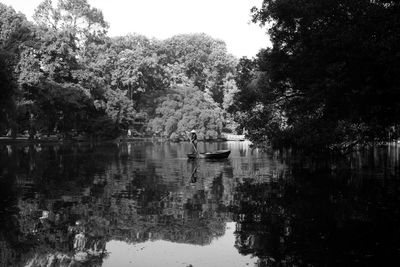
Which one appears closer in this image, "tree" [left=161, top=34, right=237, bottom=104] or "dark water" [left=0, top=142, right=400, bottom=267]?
"dark water" [left=0, top=142, right=400, bottom=267]

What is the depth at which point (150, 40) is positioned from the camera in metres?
85.2

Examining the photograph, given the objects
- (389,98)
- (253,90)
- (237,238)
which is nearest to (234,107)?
(253,90)

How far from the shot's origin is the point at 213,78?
89.6 meters

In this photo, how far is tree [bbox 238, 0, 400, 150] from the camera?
13.9m

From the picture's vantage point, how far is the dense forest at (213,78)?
Result: 14750 mm

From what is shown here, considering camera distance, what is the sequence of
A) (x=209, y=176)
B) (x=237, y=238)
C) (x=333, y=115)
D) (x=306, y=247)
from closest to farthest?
(x=306, y=247), (x=237, y=238), (x=333, y=115), (x=209, y=176)


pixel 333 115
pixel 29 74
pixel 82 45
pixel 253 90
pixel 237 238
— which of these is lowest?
pixel 237 238

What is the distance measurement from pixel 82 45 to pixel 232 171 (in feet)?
186

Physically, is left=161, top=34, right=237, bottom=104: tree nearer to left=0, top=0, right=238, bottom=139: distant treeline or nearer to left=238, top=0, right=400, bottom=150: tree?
left=0, top=0, right=238, bottom=139: distant treeline

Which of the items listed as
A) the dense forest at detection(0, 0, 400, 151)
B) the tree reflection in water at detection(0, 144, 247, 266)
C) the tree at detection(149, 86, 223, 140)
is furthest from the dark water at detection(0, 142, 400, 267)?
the tree at detection(149, 86, 223, 140)

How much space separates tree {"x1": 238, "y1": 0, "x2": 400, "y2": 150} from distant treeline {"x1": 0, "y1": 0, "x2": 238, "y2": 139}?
88.7 ft

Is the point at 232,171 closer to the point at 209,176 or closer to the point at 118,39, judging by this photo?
the point at 209,176

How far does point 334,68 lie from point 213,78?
243ft

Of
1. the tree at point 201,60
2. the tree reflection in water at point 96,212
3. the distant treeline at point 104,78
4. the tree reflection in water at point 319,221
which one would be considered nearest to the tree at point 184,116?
the distant treeline at point 104,78
